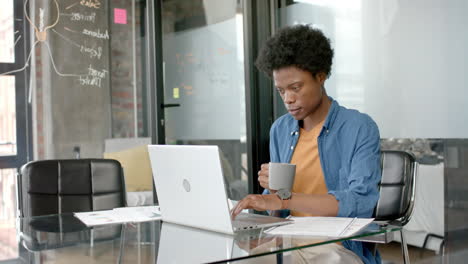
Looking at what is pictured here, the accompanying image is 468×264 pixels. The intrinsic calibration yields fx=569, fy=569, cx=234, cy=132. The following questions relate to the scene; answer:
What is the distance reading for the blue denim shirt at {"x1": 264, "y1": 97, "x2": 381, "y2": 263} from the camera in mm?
1670

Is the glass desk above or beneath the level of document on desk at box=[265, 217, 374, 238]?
beneath

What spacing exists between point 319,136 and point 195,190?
60cm

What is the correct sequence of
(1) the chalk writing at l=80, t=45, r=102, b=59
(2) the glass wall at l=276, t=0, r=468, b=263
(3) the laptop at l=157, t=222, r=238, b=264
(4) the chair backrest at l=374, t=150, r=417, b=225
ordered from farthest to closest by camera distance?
(1) the chalk writing at l=80, t=45, r=102, b=59 → (2) the glass wall at l=276, t=0, r=468, b=263 → (4) the chair backrest at l=374, t=150, r=417, b=225 → (3) the laptop at l=157, t=222, r=238, b=264

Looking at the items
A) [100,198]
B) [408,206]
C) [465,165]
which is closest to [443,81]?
[465,165]

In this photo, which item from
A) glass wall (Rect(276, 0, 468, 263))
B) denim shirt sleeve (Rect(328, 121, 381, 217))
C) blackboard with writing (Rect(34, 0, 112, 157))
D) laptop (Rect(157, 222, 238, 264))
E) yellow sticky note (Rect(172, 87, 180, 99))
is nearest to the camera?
laptop (Rect(157, 222, 238, 264))

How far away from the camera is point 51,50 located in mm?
3863

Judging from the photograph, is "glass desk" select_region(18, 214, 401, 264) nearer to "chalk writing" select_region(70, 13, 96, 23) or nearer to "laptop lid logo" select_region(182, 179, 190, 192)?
"laptop lid logo" select_region(182, 179, 190, 192)

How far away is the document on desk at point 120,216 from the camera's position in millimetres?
1819

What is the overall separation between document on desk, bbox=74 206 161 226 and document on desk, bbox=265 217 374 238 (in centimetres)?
51

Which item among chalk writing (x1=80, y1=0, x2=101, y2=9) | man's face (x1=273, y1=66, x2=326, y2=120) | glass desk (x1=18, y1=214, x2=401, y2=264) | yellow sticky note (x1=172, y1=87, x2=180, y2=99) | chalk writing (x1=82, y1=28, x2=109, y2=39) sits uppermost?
chalk writing (x1=80, y1=0, x2=101, y2=9)

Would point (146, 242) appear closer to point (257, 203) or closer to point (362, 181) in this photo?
point (257, 203)

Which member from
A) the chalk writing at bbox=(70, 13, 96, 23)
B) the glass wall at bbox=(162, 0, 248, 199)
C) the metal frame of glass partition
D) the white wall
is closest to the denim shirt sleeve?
the white wall

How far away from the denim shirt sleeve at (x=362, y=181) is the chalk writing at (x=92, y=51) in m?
2.69

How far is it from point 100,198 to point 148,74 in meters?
2.13
